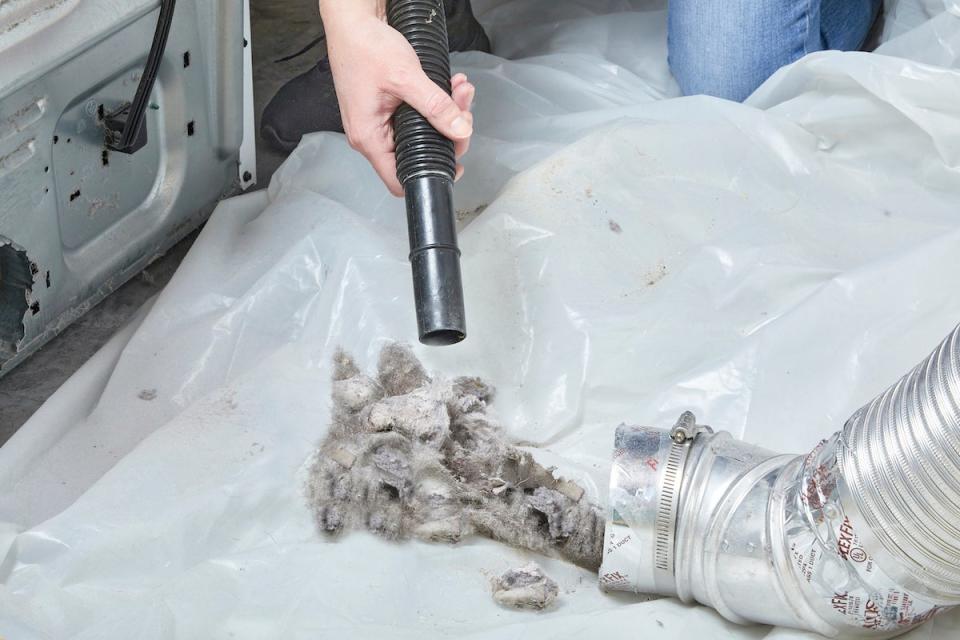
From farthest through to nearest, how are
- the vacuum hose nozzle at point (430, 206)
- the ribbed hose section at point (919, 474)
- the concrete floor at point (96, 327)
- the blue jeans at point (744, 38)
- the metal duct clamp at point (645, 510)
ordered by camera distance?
the blue jeans at point (744, 38) → the concrete floor at point (96, 327) → the vacuum hose nozzle at point (430, 206) → the metal duct clamp at point (645, 510) → the ribbed hose section at point (919, 474)

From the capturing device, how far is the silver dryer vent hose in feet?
2.25

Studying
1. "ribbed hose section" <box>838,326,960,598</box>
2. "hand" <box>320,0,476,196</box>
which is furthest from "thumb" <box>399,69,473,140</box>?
"ribbed hose section" <box>838,326,960,598</box>

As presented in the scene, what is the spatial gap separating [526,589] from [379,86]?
1.45ft

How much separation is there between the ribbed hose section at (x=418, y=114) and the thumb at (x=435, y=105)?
1 cm

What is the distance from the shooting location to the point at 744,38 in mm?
1296

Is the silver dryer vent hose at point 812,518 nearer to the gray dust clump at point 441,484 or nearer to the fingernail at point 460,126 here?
the gray dust clump at point 441,484

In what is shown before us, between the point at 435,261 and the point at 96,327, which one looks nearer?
the point at 435,261

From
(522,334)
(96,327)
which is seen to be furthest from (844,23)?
(96,327)

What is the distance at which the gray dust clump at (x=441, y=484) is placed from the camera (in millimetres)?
870

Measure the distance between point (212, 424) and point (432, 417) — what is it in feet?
0.68

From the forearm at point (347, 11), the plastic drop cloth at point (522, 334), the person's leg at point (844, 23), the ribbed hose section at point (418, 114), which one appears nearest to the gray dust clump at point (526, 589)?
the plastic drop cloth at point (522, 334)

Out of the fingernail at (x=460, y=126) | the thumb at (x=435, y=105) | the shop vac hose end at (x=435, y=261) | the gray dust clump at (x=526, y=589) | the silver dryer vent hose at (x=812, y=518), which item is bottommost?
the gray dust clump at (x=526, y=589)

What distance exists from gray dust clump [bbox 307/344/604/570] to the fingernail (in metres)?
0.23

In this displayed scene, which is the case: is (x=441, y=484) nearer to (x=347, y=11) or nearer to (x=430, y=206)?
(x=430, y=206)
